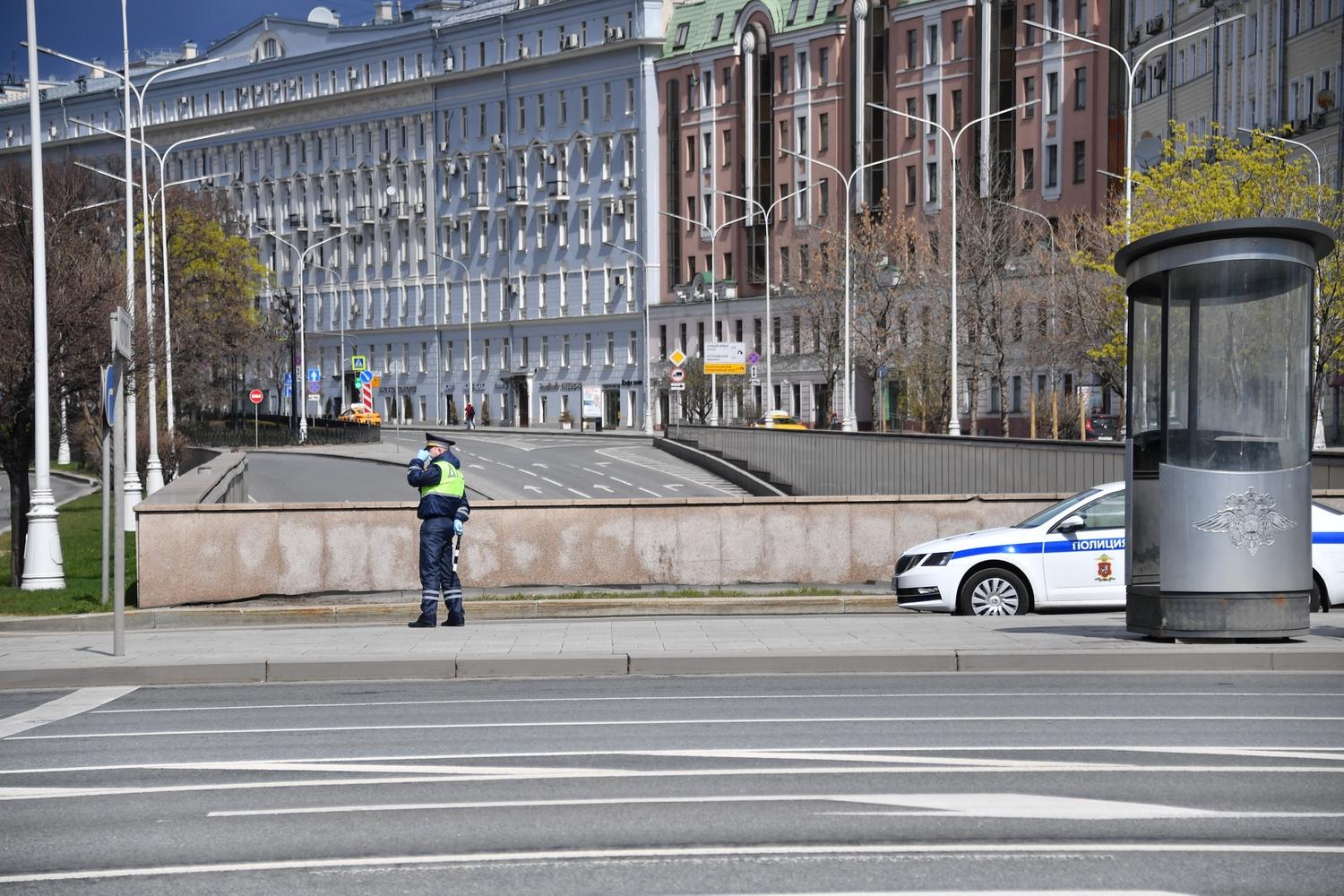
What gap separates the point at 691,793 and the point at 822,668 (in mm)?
6448

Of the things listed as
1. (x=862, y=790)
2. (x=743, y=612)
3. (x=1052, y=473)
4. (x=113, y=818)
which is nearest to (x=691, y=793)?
(x=862, y=790)

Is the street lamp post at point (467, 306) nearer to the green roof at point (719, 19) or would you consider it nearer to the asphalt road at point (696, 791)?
the green roof at point (719, 19)

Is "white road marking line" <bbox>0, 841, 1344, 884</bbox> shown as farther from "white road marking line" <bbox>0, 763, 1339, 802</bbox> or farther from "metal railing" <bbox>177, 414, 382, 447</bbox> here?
"metal railing" <bbox>177, 414, 382, 447</bbox>

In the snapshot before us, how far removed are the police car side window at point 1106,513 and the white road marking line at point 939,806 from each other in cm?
1125

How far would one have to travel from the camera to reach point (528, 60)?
125125mm

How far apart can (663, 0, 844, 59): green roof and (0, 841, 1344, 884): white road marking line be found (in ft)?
336

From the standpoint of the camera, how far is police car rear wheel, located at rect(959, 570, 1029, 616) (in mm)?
21344

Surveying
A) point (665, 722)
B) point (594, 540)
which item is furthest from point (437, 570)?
point (665, 722)

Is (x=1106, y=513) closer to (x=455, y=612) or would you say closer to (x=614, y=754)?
(x=455, y=612)

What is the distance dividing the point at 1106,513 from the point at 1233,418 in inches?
189

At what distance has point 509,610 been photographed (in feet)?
75.0

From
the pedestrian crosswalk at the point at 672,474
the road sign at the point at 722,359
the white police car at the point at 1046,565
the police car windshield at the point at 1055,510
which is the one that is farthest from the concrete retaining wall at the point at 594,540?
the road sign at the point at 722,359

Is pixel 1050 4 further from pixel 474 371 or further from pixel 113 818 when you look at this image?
pixel 113 818

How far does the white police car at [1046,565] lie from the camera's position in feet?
68.3
